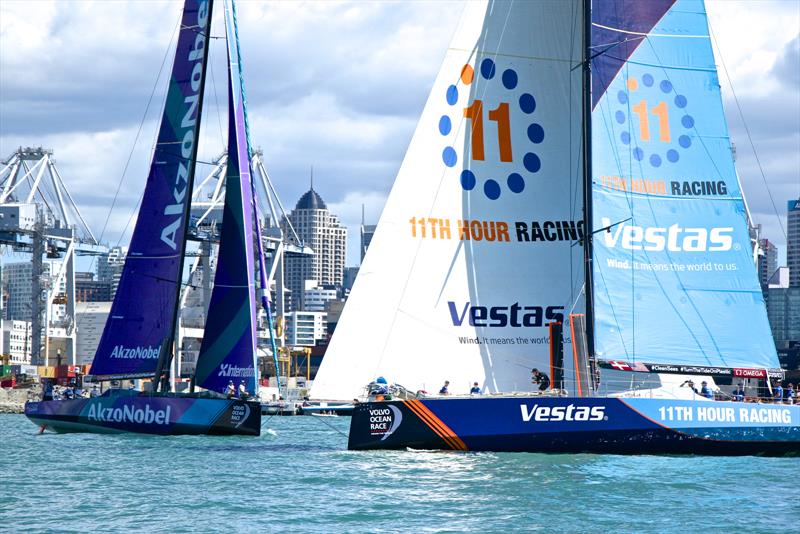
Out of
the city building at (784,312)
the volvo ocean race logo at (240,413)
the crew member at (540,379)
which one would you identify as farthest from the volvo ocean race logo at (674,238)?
the city building at (784,312)

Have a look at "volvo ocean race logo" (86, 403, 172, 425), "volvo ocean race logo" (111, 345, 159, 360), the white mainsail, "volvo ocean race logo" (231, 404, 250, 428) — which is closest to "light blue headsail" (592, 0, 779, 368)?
the white mainsail

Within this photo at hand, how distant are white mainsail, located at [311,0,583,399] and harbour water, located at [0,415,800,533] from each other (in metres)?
1.72

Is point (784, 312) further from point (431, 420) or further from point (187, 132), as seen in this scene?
point (431, 420)

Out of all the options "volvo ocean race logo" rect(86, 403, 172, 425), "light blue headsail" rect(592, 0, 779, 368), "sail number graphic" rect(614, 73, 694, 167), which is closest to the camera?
"light blue headsail" rect(592, 0, 779, 368)

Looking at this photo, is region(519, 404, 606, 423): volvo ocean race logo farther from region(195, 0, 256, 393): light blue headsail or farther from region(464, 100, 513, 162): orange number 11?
region(195, 0, 256, 393): light blue headsail

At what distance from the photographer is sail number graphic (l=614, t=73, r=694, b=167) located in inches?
885

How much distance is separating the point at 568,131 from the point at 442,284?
3472 millimetres

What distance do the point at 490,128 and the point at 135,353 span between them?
47.1 ft

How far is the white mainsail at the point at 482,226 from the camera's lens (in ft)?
71.8

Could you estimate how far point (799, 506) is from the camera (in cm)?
1741

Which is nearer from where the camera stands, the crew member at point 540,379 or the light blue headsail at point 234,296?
the crew member at point 540,379

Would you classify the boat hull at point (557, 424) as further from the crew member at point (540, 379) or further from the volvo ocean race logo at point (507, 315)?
the volvo ocean race logo at point (507, 315)

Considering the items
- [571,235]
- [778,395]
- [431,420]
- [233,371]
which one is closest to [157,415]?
[233,371]

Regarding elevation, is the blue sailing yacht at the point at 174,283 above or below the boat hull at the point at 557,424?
above
